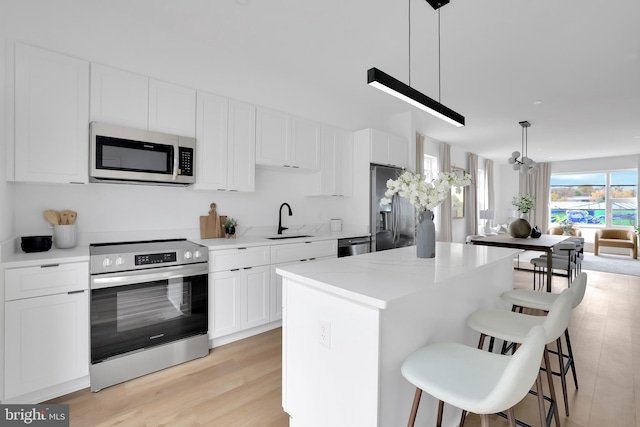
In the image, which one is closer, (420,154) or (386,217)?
(386,217)

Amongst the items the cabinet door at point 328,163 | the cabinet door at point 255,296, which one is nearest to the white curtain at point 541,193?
the cabinet door at point 328,163

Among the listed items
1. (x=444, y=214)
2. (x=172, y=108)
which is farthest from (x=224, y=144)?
(x=444, y=214)

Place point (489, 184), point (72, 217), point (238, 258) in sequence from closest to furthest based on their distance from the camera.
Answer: point (72, 217) < point (238, 258) < point (489, 184)

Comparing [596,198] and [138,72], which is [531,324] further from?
[596,198]

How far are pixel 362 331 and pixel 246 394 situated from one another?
1290mm

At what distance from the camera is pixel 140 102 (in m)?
2.56

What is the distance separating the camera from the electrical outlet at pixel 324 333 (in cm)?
144

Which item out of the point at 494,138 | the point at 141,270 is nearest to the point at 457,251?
the point at 141,270

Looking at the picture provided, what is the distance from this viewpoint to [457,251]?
245 cm

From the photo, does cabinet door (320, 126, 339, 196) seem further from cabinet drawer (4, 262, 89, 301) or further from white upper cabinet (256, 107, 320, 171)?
cabinet drawer (4, 262, 89, 301)

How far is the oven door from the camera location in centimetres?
212

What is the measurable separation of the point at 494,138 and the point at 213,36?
6.01m

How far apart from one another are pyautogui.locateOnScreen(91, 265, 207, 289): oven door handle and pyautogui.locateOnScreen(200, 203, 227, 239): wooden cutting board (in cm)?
66

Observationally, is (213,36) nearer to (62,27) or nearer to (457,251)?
(62,27)
